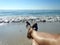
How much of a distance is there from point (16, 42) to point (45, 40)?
361 centimetres

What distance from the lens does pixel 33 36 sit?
304 centimetres

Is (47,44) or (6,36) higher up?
(47,44)

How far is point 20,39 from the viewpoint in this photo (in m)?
6.68

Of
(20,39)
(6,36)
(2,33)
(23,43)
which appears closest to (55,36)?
(23,43)

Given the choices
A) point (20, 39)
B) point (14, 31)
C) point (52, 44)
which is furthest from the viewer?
point (14, 31)

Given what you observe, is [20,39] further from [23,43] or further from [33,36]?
[33,36]

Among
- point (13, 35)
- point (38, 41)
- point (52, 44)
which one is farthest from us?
point (13, 35)

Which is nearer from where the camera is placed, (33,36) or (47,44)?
(47,44)

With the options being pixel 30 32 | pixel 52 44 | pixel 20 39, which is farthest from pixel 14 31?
pixel 52 44

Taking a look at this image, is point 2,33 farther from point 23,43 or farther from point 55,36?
point 55,36

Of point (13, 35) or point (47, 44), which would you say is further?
point (13, 35)

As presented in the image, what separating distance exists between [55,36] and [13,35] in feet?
14.9

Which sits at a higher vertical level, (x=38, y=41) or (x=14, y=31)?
(x=38, y=41)

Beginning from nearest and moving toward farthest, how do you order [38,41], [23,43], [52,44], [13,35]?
[52,44]
[38,41]
[23,43]
[13,35]
